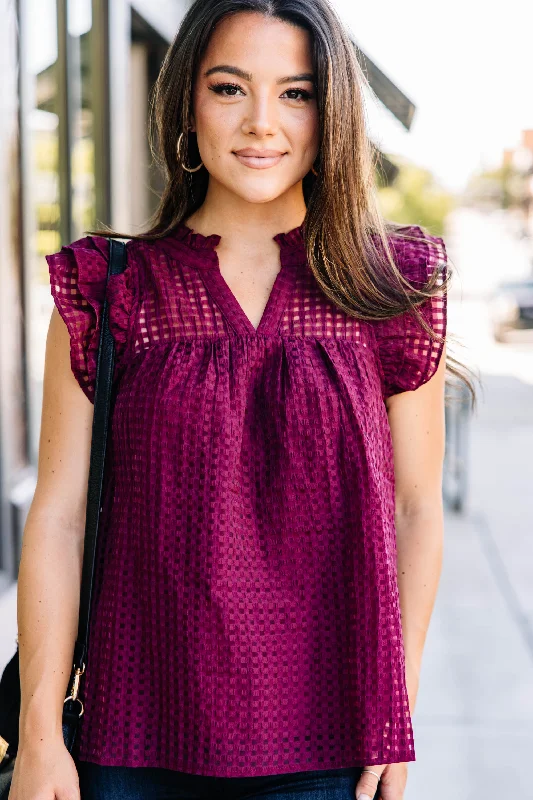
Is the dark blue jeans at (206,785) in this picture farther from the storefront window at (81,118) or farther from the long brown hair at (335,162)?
the storefront window at (81,118)

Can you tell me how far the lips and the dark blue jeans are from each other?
102 centimetres

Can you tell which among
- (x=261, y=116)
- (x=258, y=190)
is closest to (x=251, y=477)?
(x=258, y=190)

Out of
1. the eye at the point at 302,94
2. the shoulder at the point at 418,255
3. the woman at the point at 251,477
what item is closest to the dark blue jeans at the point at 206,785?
the woman at the point at 251,477

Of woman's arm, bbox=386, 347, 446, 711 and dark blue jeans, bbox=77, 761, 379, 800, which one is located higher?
woman's arm, bbox=386, 347, 446, 711

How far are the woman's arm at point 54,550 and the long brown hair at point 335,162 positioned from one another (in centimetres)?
34

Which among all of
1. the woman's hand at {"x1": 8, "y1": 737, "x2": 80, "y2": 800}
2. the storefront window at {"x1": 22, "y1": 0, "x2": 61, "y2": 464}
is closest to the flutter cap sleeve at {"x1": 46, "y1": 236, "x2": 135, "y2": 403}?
the woman's hand at {"x1": 8, "y1": 737, "x2": 80, "y2": 800}

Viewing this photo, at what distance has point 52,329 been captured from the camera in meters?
1.71

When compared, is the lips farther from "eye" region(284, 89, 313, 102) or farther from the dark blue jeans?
the dark blue jeans

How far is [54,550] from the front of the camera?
5.45 ft

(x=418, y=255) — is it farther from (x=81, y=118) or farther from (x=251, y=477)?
(x=81, y=118)

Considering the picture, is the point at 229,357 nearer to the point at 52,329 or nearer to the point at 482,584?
the point at 52,329

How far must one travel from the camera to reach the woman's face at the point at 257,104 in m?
1.68

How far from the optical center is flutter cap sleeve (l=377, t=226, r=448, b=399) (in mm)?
1730

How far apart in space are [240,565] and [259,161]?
688 mm
